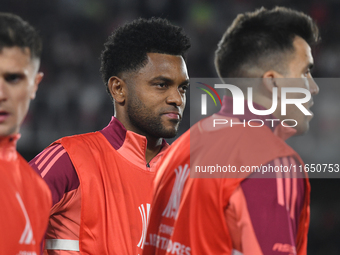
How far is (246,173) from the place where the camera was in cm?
136

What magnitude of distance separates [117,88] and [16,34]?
4.07 ft

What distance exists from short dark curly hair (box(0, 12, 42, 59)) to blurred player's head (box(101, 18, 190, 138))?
1.04 metres

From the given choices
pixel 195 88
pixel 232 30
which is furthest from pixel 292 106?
pixel 195 88

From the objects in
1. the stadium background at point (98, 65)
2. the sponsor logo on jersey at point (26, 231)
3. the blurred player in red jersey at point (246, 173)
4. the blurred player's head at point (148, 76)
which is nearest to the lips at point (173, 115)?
the blurred player's head at point (148, 76)

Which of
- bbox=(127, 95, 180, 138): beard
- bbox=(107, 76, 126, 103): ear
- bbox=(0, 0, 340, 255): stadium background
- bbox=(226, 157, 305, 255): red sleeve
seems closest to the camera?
bbox=(226, 157, 305, 255): red sleeve

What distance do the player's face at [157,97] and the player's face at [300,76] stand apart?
0.88 metres

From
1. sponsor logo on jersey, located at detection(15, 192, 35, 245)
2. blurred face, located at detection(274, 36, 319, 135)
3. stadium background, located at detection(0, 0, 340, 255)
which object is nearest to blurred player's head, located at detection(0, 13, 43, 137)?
sponsor logo on jersey, located at detection(15, 192, 35, 245)

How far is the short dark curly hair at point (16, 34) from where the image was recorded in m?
1.34

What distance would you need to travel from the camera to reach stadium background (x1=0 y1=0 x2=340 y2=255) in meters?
6.32

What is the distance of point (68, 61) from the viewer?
689 cm

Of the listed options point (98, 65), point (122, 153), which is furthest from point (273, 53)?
point (98, 65)

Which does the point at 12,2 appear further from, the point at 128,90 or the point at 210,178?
the point at 210,178

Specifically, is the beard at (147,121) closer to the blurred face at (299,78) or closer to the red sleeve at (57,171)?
the red sleeve at (57,171)

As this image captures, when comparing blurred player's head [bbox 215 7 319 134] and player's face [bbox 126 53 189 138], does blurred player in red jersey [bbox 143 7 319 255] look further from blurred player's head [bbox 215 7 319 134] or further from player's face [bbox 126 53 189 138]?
player's face [bbox 126 53 189 138]
